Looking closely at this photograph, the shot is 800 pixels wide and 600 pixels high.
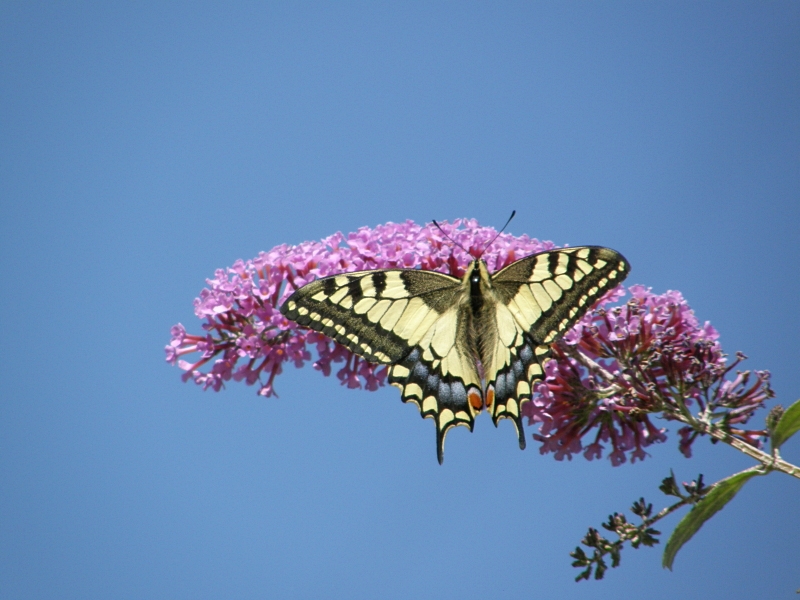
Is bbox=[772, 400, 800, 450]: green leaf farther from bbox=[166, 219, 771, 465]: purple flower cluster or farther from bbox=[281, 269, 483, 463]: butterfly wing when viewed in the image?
bbox=[281, 269, 483, 463]: butterfly wing

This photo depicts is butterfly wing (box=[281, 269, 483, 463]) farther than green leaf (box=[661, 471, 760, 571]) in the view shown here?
Yes

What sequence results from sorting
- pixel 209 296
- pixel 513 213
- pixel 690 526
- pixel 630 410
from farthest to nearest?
pixel 209 296
pixel 513 213
pixel 630 410
pixel 690 526

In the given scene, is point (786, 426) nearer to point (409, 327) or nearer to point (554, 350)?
point (554, 350)

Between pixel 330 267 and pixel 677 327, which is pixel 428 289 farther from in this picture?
pixel 677 327

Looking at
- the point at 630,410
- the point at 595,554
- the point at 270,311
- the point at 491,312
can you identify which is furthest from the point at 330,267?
the point at 595,554

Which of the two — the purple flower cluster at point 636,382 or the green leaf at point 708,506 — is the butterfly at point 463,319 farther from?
the green leaf at point 708,506

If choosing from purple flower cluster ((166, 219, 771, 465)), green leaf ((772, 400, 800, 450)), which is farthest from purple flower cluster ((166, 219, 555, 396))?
green leaf ((772, 400, 800, 450))
